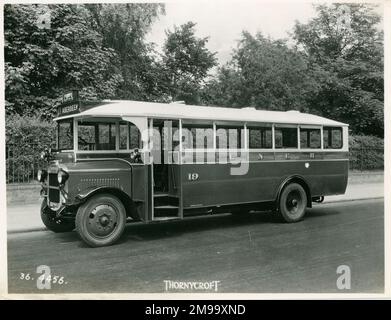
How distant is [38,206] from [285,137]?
6.64 metres

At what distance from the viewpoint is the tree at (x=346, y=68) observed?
32.0ft

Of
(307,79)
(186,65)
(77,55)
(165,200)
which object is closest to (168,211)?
(165,200)

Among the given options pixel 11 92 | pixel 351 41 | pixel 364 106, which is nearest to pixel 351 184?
pixel 364 106

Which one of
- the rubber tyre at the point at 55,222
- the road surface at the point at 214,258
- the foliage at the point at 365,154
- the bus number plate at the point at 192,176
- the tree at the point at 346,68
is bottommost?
the road surface at the point at 214,258

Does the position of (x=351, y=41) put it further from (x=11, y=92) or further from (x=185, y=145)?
(x=11, y=92)

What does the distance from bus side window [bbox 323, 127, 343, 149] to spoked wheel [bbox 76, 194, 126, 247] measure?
18.7 ft

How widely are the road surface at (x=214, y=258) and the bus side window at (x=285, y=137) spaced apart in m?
1.85

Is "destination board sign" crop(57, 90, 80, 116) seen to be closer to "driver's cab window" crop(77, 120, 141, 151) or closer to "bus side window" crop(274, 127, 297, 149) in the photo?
"driver's cab window" crop(77, 120, 141, 151)

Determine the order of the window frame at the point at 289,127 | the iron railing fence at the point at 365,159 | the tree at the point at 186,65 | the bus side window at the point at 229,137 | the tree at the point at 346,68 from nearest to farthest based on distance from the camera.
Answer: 1. the bus side window at the point at 229,137
2. the tree at the point at 346,68
3. the window frame at the point at 289,127
4. the tree at the point at 186,65
5. the iron railing fence at the point at 365,159

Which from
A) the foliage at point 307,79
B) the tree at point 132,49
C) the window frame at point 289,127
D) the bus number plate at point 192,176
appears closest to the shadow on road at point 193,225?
the bus number plate at point 192,176

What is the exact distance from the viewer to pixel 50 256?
291 inches

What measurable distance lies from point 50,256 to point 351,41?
9503 millimetres

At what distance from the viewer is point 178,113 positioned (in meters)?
8.58

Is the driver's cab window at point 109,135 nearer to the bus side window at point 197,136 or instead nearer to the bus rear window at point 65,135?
the bus rear window at point 65,135
